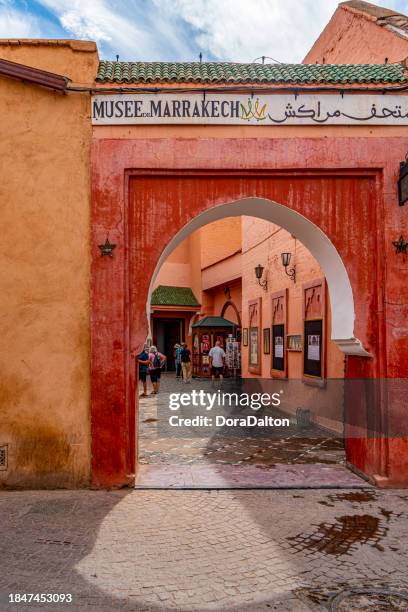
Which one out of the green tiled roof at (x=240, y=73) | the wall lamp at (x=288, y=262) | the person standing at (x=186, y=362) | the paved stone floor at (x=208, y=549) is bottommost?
the paved stone floor at (x=208, y=549)

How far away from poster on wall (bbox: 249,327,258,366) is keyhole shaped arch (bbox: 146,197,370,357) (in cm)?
791

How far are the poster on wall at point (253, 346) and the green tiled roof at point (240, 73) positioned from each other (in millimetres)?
8792

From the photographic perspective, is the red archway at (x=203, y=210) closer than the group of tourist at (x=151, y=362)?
Yes

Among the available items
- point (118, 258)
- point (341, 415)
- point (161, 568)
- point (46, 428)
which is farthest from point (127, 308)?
point (341, 415)

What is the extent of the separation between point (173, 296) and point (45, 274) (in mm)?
19773

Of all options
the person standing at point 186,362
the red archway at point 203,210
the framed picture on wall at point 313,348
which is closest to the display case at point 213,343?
the person standing at point 186,362

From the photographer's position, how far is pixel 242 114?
254 inches

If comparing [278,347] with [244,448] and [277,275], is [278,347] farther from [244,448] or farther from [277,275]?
[244,448]

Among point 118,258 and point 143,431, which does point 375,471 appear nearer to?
point 118,258

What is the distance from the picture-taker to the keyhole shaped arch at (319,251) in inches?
255

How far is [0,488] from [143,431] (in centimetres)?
386

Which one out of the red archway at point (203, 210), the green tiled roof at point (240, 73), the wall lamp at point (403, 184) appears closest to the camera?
the wall lamp at point (403, 184)

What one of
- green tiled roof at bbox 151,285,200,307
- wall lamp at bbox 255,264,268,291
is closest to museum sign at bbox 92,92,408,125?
wall lamp at bbox 255,264,268,291

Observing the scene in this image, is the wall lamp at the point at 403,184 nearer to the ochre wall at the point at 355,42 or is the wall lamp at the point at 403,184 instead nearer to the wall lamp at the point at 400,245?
the wall lamp at the point at 400,245
